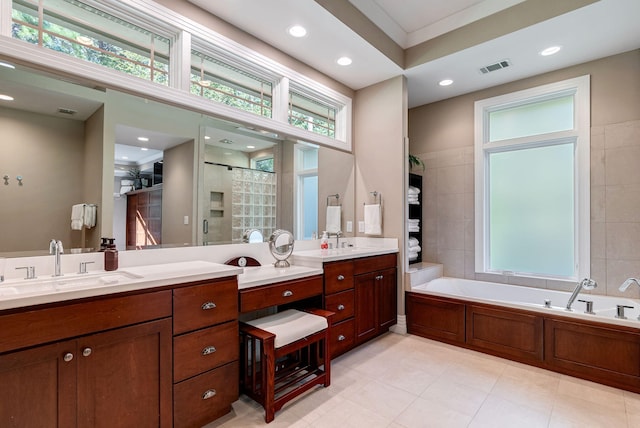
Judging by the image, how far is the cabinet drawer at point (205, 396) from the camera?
63.6 inches

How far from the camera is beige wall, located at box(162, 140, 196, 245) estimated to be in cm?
218

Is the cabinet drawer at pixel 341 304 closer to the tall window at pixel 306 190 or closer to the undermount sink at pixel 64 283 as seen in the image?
the tall window at pixel 306 190

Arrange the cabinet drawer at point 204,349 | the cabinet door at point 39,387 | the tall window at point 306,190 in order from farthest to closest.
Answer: the tall window at point 306,190 < the cabinet drawer at point 204,349 < the cabinet door at point 39,387

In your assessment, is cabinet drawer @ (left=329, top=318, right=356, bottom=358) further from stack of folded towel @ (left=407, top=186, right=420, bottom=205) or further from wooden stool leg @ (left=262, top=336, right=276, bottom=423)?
stack of folded towel @ (left=407, top=186, right=420, bottom=205)

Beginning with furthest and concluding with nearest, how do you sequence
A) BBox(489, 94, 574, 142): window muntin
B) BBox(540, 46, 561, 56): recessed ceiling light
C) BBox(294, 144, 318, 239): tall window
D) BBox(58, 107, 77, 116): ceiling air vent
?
BBox(489, 94, 574, 142): window muntin < BBox(294, 144, 318, 239): tall window < BBox(540, 46, 561, 56): recessed ceiling light < BBox(58, 107, 77, 116): ceiling air vent

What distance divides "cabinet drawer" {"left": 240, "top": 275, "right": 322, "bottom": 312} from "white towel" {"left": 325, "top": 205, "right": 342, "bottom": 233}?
104 cm

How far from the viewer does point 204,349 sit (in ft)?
5.60

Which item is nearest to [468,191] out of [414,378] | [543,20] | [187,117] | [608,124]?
[608,124]

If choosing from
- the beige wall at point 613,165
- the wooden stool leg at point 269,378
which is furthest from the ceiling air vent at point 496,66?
the wooden stool leg at point 269,378

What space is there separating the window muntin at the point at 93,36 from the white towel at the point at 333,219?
6.51ft

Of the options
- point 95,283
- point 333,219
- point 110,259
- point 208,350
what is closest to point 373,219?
point 333,219

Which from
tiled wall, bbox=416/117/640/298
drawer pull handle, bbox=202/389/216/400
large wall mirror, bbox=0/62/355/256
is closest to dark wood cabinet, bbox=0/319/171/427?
drawer pull handle, bbox=202/389/216/400

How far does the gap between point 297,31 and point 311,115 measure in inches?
34.2

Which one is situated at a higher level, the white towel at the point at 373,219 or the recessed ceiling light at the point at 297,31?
the recessed ceiling light at the point at 297,31
